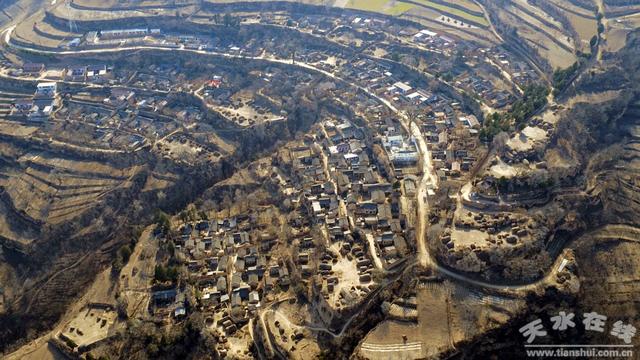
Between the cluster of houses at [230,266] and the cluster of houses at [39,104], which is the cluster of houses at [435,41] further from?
the cluster of houses at [39,104]

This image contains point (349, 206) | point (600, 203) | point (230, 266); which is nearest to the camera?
point (230, 266)

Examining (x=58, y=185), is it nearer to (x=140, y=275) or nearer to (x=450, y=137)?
(x=140, y=275)

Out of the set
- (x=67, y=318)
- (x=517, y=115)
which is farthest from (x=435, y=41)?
(x=67, y=318)

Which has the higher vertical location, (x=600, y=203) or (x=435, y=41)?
(x=435, y=41)

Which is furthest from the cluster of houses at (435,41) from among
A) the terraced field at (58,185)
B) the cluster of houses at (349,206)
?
the terraced field at (58,185)

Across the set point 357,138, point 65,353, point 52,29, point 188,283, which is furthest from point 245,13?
point 65,353

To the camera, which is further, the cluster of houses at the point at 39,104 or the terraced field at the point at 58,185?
the cluster of houses at the point at 39,104

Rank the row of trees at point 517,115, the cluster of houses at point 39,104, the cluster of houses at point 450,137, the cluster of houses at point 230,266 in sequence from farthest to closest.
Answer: the cluster of houses at point 39,104 → the row of trees at point 517,115 → the cluster of houses at point 450,137 → the cluster of houses at point 230,266

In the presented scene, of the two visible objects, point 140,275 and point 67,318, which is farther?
point 140,275

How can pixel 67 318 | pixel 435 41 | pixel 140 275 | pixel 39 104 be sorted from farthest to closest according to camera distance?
pixel 435 41, pixel 39 104, pixel 140 275, pixel 67 318

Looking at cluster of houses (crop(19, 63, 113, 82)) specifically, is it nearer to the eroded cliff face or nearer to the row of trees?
the row of trees

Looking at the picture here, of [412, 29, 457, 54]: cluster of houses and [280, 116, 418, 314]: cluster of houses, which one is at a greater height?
[412, 29, 457, 54]: cluster of houses

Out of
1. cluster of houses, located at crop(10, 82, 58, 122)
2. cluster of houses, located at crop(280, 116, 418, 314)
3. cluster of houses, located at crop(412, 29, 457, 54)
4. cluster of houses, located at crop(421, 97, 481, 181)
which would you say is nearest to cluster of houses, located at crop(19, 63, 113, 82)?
cluster of houses, located at crop(10, 82, 58, 122)
